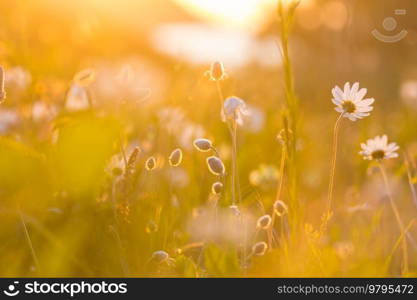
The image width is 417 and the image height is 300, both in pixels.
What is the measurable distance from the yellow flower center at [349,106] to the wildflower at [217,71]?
1.02 ft

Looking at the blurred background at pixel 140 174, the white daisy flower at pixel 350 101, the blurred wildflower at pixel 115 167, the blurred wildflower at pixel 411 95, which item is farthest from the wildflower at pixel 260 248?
the blurred wildflower at pixel 411 95

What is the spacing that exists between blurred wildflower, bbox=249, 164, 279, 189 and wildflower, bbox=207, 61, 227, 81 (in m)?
0.81

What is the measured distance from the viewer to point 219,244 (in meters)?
1.64

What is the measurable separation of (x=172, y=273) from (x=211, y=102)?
6.83 ft

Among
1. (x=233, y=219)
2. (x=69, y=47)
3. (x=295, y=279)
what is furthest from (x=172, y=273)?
(x=69, y=47)

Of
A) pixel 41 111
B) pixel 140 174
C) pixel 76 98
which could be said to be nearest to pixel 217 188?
pixel 140 174

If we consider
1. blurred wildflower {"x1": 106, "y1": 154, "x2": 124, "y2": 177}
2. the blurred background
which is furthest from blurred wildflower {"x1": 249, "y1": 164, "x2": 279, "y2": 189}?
blurred wildflower {"x1": 106, "y1": 154, "x2": 124, "y2": 177}

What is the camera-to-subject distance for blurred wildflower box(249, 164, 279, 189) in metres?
2.36

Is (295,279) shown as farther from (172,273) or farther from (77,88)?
(77,88)

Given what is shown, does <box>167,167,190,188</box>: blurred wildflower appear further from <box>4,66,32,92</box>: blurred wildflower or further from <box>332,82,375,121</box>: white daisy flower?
<box>332,82,375,121</box>: white daisy flower

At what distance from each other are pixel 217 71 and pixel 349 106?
337 millimetres

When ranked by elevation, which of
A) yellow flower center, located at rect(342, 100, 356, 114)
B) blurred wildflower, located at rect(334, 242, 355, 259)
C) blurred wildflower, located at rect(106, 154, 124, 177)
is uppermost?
blurred wildflower, located at rect(106, 154, 124, 177)

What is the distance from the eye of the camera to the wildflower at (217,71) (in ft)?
5.14

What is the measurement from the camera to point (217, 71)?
158 cm
